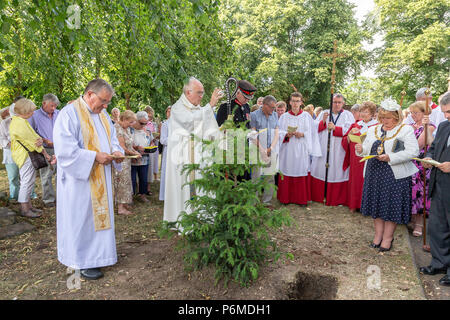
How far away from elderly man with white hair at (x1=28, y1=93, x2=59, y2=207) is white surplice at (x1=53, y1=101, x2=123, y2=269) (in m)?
3.33

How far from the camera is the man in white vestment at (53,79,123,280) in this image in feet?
11.4

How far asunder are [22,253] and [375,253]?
4.81 m

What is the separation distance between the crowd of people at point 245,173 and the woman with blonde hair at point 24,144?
0.7 inches

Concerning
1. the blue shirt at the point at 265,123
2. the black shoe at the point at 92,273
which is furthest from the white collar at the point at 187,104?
the black shoe at the point at 92,273

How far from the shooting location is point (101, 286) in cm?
350

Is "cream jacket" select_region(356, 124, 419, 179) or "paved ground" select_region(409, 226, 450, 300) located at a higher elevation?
"cream jacket" select_region(356, 124, 419, 179)

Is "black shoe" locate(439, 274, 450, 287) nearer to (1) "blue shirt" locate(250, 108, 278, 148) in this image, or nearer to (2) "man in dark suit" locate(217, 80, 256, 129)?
Result: (2) "man in dark suit" locate(217, 80, 256, 129)

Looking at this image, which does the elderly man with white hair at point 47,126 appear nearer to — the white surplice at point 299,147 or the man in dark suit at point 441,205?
the white surplice at point 299,147

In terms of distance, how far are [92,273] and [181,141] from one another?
2238mm

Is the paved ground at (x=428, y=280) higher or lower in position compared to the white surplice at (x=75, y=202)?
lower

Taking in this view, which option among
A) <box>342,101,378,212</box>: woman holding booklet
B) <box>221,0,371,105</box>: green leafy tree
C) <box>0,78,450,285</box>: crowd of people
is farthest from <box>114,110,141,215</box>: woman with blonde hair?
<box>221,0,371,105</box>: green leafy tree

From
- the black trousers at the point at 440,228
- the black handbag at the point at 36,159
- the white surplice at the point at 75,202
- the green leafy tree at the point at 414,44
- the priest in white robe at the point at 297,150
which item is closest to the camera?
the white surplice at the point at 75,202

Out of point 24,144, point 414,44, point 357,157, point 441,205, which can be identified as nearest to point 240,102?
point 357,157

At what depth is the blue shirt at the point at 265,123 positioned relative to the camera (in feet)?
21.3
